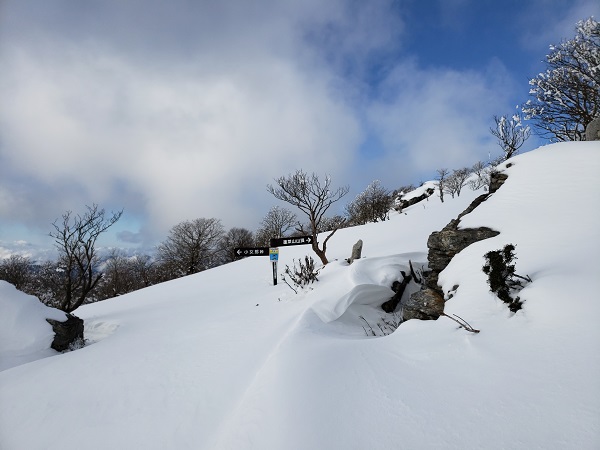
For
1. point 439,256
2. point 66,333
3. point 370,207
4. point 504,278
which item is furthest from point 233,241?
point 504,278

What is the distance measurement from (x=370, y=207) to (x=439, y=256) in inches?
1303

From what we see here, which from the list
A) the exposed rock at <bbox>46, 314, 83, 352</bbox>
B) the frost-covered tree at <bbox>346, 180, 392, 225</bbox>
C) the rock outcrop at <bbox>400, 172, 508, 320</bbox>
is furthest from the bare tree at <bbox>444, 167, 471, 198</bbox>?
the exposed rock at <bbox>46, 314, 83, 352</bbox>

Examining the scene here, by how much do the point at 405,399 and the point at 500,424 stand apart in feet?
2.09

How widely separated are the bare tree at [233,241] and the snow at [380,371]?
34481 millimetres

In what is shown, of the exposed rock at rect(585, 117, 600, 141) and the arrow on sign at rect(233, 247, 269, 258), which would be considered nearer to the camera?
the exposed rock at rect(585, 117, 600, 141)

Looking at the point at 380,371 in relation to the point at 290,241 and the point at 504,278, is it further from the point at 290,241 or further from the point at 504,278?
the point at 290,241

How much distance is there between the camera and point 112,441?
2771 millimetres

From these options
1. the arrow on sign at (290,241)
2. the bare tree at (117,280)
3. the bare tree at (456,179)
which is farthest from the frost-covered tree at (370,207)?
the bare tree at (117,280)

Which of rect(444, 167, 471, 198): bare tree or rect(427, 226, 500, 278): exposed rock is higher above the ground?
rect(444, 167, 471, 198): bare tree

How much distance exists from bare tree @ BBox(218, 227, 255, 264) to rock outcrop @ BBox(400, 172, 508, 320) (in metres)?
36.3

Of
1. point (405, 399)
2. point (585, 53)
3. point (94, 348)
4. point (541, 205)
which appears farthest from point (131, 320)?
point (585, 53)

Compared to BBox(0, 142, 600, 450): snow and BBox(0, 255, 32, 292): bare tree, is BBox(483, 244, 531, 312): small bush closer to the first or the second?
BBox(0, 142, 600, 450): snow

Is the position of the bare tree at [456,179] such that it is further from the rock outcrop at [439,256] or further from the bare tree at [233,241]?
the rock outcrop at [439,256]

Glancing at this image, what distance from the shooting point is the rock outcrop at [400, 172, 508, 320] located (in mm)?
3920
